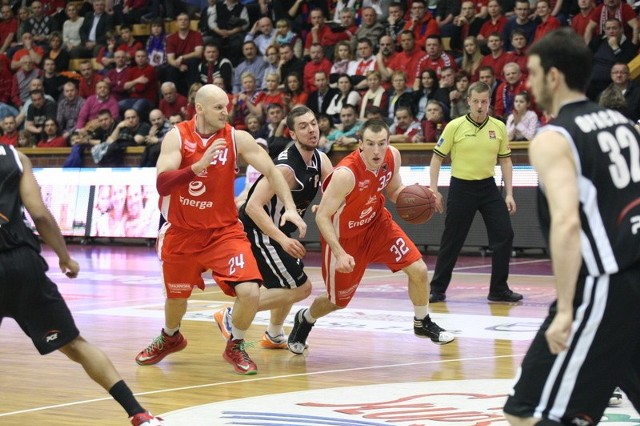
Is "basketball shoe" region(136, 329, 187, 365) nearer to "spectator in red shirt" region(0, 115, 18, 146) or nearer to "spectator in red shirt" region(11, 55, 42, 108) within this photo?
"spectator in red shirt" region(0, 115, 18, 146)

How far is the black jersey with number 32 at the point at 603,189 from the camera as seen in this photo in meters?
4.02

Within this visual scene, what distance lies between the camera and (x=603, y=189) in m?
4.05

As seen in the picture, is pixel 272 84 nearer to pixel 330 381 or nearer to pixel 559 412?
pixel 330 381

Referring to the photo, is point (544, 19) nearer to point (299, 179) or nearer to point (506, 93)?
point (506, 93)

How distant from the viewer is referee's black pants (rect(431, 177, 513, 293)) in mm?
11250

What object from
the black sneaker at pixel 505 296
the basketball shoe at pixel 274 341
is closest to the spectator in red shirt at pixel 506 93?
the black sneaker at pixel 505 296

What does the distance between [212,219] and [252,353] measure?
4.38 feet

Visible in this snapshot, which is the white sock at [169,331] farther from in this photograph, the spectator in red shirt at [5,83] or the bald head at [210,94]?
the spectator in red shirt at [5,83]

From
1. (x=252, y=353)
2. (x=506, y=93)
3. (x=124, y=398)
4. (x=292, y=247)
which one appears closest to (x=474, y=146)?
(x=252, y=353)

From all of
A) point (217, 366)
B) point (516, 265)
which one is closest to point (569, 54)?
point (217, 366)

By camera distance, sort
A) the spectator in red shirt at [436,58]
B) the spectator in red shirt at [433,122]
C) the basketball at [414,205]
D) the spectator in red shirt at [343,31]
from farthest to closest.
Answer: the spectator in red shirt at [343,31], the spectator in red shirt at [436,58], the spectator in red shirt at [433,122], the basketball at [414,205]

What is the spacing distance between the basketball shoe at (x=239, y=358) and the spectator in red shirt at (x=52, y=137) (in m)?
13.6

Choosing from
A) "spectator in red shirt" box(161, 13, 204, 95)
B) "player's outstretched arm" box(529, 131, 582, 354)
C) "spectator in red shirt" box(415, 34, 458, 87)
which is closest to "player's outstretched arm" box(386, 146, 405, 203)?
"player's outstretched arm" box(529, 131, 582, 354)

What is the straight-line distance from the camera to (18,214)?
17.8 feet
